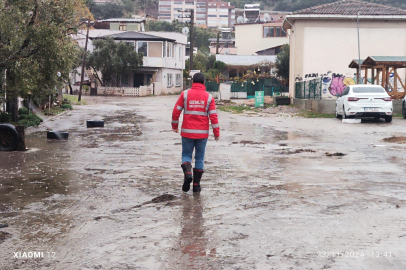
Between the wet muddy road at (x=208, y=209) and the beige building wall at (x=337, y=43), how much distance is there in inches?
837

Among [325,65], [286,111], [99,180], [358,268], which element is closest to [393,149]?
[99,180]

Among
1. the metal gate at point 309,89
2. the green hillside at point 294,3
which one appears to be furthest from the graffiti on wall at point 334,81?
the green hillside at point 294,3

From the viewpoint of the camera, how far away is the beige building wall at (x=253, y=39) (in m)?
79.9

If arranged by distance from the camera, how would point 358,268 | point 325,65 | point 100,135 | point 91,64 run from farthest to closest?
point 91,64 < point 325,65 < point 100,135 < point 358,268

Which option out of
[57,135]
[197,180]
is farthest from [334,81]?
[197,180]

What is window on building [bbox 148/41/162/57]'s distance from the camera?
63281 millimetres

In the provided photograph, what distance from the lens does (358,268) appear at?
477cm

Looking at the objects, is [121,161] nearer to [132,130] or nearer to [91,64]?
[132,130]

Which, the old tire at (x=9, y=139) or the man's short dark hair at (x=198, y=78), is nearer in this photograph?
the man's short dark hair at (x=198, y=78)

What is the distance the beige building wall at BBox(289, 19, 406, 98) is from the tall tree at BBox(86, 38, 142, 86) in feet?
90.5

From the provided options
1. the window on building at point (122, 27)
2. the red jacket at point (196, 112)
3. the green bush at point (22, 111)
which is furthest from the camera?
the window on building at point (122, 27)

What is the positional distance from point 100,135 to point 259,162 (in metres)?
7.75

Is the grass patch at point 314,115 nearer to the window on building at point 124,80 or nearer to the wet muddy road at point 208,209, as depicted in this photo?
the wet muddy road at point 208,209

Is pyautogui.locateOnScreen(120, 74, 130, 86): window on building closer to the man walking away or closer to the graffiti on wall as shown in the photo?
the graffiti on wall
